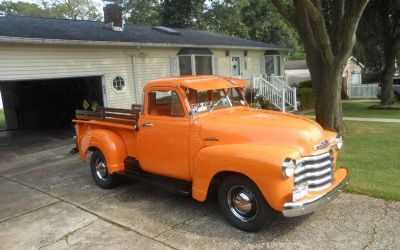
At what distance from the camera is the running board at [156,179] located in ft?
19.1

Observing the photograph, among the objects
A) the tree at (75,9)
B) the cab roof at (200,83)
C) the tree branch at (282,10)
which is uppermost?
the tree at (75,9)

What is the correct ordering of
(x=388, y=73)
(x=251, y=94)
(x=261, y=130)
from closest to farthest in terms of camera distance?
(x=261, y=130) < (x=251, y=94) < (x=388, y=73)

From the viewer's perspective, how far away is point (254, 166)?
4.77 m

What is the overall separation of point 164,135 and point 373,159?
17.3 feet

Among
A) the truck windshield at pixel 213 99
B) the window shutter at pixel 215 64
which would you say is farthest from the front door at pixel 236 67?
the truck windshield at pixel 213 99

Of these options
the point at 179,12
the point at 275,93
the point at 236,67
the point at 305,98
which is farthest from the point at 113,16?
the point at 179,12

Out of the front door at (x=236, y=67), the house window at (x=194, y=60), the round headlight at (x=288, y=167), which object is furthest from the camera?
the front door at (x=236, y=67)

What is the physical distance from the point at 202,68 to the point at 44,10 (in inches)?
1676

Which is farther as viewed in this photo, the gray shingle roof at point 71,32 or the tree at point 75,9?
the tree at point 75,9

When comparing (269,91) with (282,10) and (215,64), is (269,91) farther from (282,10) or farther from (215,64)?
(282,10)

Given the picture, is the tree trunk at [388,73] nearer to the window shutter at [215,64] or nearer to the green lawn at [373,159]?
the green lawn at [373,159]

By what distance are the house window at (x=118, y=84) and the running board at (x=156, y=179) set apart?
7929 millimetres

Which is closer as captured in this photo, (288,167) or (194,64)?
(288,167)

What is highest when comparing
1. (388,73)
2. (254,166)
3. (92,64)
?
(92,64)
